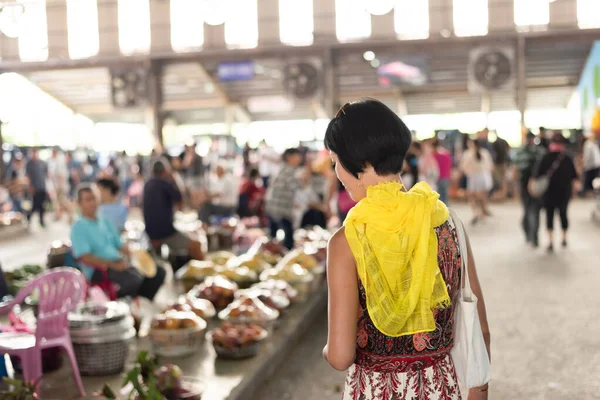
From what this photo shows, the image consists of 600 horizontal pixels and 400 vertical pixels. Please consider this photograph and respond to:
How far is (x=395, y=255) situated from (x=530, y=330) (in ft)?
16.9

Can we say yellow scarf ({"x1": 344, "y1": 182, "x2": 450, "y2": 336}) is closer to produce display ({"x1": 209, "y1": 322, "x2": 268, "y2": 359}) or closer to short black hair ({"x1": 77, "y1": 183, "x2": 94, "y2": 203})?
produce display ({"x1": 209, "y1": 322, "x2": 268, "y2": 359})

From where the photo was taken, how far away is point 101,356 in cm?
535

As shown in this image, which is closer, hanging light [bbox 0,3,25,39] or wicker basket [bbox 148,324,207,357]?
wicker basket [bbox 148,324,207,357]

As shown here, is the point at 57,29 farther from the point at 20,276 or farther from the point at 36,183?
the point at 20,276

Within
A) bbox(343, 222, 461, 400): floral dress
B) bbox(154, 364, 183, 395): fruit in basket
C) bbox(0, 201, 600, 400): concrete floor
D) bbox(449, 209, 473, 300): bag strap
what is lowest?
bbox(0, 201, 600, 400): concrete floor

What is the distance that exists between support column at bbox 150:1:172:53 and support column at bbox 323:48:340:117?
422 inches

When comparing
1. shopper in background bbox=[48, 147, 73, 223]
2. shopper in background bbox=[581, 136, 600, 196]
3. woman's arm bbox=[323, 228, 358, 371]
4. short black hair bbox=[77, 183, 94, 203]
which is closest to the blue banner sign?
shopper in background bbox=[48, 147, 73, 223]

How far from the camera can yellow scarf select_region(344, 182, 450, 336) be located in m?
1.99

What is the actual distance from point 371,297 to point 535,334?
16.5 ft

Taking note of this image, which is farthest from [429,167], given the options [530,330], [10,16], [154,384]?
[154,384]

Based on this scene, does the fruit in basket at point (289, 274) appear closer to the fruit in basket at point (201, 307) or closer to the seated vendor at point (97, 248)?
the fruit in basket at point (201, 307)

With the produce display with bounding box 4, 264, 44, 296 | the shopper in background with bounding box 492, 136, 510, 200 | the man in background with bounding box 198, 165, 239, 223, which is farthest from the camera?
the shopper in background with bounding box 492, 136, 510, 200

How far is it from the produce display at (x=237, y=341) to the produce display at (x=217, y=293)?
1.18 m

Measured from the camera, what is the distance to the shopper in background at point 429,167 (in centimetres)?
1349
